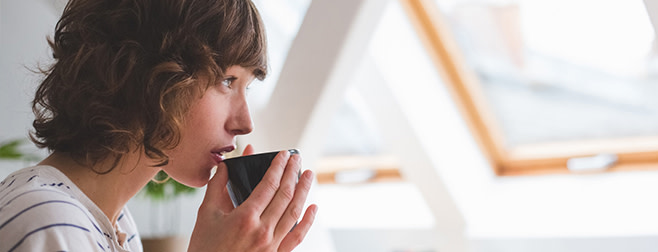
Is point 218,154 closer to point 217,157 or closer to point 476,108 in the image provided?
point 217,157

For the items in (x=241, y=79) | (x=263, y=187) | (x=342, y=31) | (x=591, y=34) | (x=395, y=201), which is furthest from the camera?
(x=395, y=201)

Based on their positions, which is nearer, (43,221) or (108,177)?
(43,221)

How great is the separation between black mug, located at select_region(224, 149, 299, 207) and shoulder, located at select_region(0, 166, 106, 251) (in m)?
0.19

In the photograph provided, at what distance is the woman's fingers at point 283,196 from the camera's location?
2.94 feet

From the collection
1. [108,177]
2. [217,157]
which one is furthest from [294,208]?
[108,177]

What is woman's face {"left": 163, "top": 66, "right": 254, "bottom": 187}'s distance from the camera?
0.96m

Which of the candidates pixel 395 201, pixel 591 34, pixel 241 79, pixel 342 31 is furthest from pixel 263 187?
→ pixel 395 201

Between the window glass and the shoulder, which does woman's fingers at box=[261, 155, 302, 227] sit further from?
the window glass

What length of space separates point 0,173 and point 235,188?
197cm

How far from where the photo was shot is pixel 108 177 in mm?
981

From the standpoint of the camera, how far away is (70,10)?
97 centimetres

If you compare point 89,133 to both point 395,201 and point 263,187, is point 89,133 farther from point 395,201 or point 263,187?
point 395,201

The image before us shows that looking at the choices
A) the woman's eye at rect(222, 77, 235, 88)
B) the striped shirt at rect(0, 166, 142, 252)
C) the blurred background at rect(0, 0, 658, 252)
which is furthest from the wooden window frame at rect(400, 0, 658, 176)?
the striped shirt at rect(0, 166, 142, 252)

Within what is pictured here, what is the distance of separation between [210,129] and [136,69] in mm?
138
